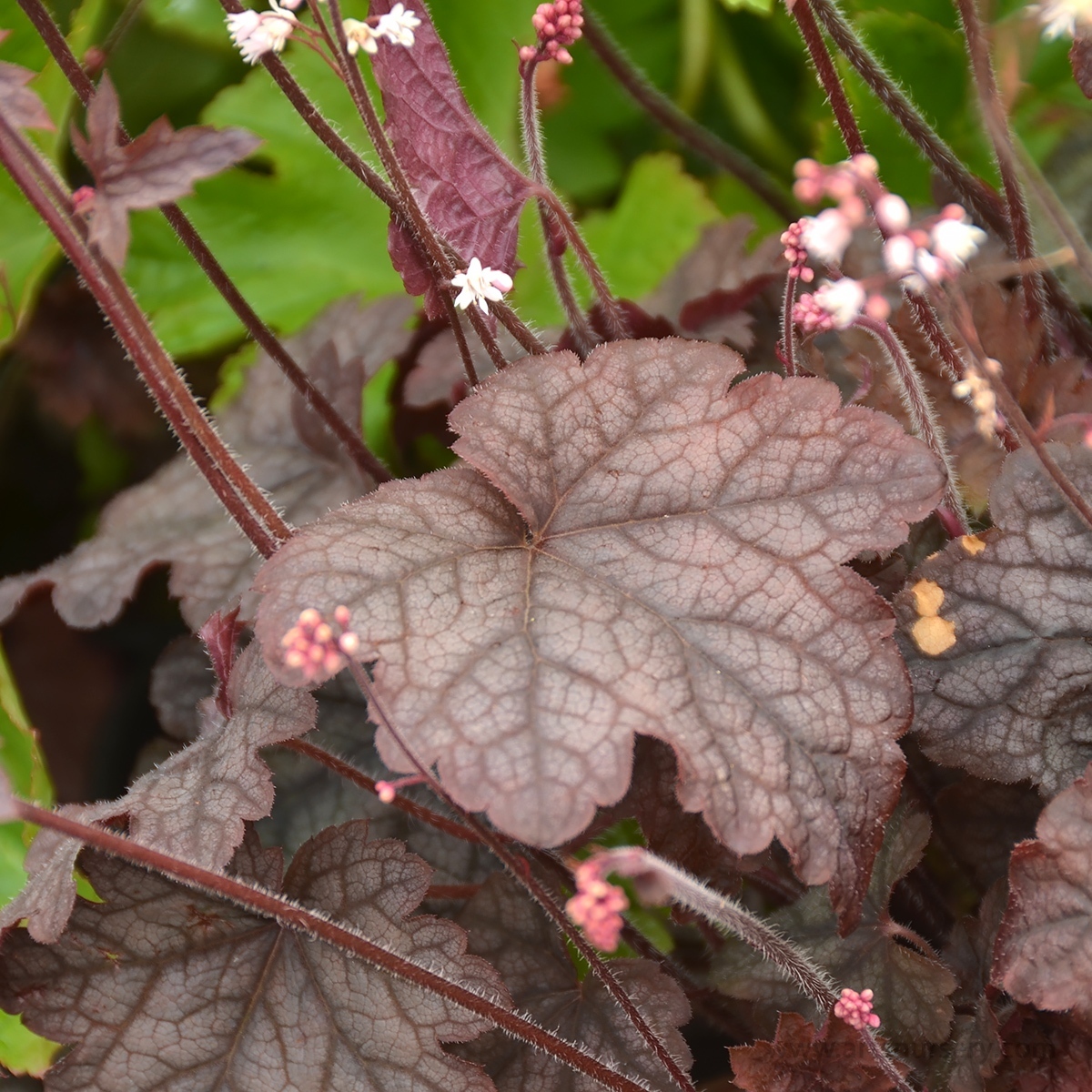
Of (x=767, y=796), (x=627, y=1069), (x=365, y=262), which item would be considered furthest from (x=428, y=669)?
(x=365, y=262)

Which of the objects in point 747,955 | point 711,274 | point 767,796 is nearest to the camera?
point 767,796

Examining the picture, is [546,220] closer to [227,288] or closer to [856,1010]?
[227,288]

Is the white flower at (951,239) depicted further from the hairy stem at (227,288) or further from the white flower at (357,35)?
the hairy stem at (227,288)

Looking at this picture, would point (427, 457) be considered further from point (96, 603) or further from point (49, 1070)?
point (49, 1070)

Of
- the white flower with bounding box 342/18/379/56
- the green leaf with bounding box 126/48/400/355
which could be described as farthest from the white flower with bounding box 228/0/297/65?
the green leaf with bounding box 126/48/400/355

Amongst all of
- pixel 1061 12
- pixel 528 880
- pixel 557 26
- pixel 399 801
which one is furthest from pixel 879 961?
pixel 557 26

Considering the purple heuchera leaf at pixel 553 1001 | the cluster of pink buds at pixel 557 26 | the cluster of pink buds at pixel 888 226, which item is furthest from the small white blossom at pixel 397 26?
the purple heuchera leaf at pixel 553 1001
